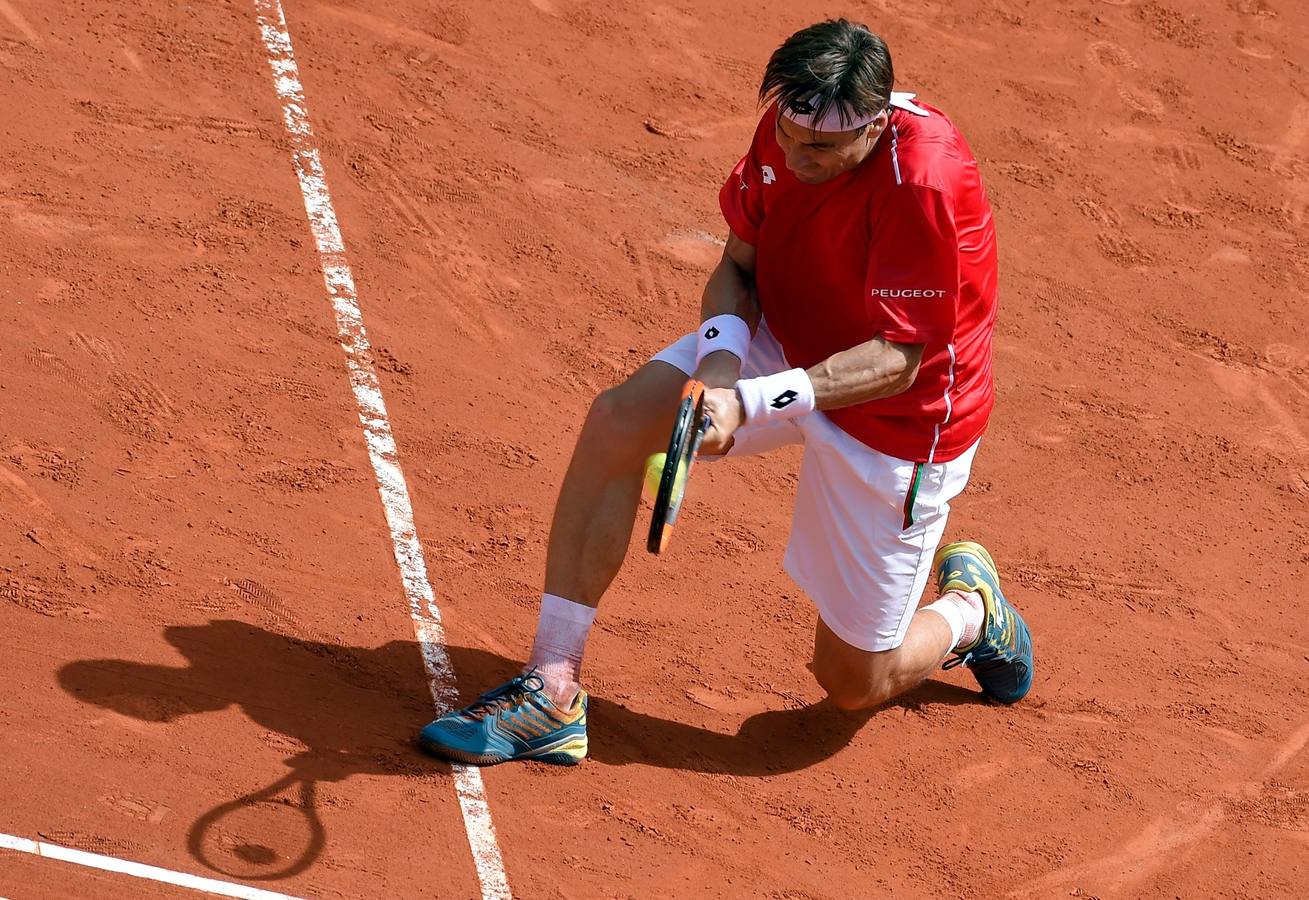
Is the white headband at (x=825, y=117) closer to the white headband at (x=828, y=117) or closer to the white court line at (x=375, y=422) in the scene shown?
the white headband at (x=828, y=117)

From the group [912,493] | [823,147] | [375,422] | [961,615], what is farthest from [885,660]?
[375,422]

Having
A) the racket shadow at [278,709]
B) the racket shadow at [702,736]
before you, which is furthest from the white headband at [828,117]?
the racket shadow at [278,709]

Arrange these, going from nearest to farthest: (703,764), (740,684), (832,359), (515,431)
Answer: (832,359) < (703,764) < (740,684) < (515,431)

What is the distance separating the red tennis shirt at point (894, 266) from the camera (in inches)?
171

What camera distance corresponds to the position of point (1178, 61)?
9.96 m

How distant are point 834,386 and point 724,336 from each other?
0.46 meters

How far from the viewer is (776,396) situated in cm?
428

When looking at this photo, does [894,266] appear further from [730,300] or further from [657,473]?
[657,473]

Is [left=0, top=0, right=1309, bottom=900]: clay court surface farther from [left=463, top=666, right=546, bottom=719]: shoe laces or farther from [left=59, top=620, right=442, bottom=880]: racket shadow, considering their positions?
[left=463, top=666, right=546, bottom=719]: shoe laces

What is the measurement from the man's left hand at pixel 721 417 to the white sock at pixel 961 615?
1.39 m

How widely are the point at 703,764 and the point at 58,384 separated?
2.84 metres

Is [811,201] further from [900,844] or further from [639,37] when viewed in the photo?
[639,37]

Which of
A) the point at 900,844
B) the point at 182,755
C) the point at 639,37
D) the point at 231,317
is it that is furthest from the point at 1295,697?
the point at 639,37

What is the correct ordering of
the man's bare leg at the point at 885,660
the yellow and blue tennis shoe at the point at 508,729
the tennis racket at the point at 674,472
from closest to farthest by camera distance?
the tennis racket at the point at 674,472, the yellow and blue tennis shoe at the point at 508,729, the man's bare leg at the point at 885,660
